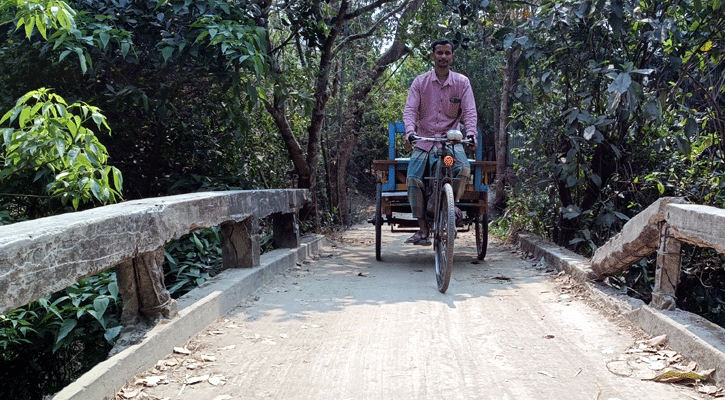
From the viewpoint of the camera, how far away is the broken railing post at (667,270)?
4098 mm

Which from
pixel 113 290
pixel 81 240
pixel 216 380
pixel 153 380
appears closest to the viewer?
pixel 81 240

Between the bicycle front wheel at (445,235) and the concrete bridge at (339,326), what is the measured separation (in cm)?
20

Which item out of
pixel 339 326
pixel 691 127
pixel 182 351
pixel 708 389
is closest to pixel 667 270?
pixel 708 389

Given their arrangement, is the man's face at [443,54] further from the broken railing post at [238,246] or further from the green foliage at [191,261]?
the green foliage at [191,261]

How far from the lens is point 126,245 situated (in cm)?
338

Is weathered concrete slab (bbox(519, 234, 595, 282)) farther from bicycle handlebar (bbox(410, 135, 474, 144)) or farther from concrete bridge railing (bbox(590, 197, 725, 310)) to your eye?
bicycle handlebar (bbox(410, 135, 474, 144))

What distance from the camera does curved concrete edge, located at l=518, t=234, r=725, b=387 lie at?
131 inches

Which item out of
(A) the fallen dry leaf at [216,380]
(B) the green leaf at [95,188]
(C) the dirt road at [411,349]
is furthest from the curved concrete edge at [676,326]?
(B) the green leaf at [95,188]

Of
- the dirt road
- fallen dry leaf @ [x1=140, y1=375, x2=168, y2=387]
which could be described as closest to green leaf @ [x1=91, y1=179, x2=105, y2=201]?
the dirt road

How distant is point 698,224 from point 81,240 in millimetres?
3332

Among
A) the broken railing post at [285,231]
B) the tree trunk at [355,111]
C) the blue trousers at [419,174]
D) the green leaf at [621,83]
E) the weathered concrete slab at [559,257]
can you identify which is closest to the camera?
the green leaf at [621,83]

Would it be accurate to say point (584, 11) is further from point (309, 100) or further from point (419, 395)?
point (419, 395)

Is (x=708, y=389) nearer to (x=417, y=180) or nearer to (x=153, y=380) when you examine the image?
(x=153, y=380)

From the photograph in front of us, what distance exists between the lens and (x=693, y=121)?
607 centimetres
